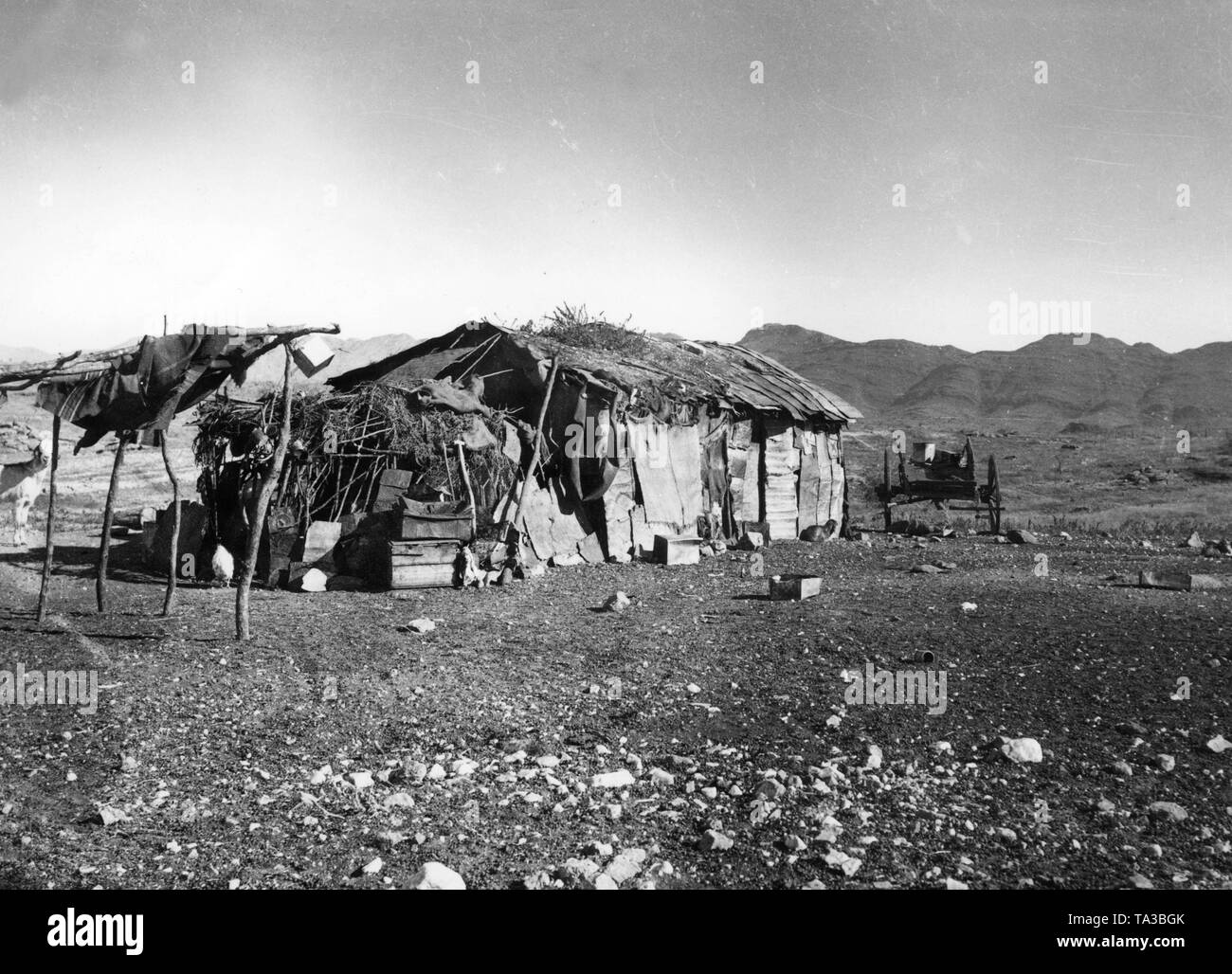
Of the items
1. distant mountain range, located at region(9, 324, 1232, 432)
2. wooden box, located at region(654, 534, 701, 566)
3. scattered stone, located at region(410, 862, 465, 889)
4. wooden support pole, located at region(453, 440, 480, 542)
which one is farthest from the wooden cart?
distant mountain range, located at region(9, 324, 1232, 432)

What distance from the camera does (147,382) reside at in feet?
26.5

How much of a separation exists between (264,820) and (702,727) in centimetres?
276

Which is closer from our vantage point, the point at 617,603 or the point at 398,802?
the point at 398,802

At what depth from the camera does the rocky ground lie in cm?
373

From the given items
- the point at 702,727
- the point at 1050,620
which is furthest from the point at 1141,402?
the point at 702,727

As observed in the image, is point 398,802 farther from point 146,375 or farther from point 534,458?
point 534,458

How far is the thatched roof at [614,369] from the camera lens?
1406 centimetres

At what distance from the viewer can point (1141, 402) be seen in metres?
63.2

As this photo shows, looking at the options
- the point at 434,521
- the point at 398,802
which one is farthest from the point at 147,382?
the point at 398,802

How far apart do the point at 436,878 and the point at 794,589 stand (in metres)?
7.18

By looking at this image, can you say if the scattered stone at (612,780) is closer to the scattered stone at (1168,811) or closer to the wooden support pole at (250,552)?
the scattered stone at (1168,811)

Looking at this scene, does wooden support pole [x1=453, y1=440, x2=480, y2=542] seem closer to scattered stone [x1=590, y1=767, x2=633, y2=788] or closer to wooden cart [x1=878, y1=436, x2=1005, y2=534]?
scattered stone [x1=590, y1=767, x2=633, y2=788]

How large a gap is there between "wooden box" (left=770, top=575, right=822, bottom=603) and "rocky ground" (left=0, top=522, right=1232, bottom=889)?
76 cm

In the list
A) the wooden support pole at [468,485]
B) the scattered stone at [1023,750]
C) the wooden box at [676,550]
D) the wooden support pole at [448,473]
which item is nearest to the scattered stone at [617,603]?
the wooden support pole at [468,485]
